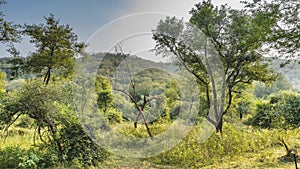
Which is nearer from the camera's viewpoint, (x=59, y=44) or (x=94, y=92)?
(x=94, y=92)

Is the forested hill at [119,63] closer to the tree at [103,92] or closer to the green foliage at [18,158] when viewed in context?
the tree at [103,92]

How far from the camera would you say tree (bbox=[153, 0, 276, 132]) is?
25.4 ft

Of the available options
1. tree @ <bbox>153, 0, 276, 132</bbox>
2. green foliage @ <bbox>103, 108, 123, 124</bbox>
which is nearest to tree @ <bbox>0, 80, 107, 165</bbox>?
green foliage @ <bbox>103, 108, 123, 124</bbox>

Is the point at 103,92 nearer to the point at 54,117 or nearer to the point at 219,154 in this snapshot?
the point at 54,117

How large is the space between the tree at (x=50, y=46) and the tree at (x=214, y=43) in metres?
4.49

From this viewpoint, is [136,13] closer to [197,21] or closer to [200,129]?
[197,21]

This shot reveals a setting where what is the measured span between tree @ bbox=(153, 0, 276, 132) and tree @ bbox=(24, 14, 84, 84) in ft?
14.7

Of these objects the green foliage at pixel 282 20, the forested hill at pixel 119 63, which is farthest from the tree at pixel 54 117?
the green foliage at pixel 282 20

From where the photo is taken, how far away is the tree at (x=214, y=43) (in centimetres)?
775

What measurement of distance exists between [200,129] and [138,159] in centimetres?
283

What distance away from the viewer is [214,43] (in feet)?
26.3

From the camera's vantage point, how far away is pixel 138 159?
6094mm

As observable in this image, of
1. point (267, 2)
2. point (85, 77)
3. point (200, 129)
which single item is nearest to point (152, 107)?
point (200, 129)

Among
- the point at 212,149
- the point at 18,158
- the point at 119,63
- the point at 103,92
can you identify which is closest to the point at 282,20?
the point at 212,149
